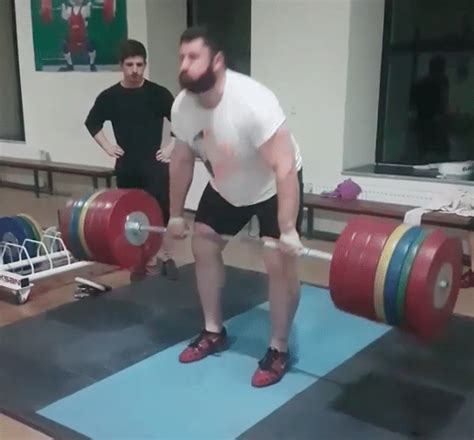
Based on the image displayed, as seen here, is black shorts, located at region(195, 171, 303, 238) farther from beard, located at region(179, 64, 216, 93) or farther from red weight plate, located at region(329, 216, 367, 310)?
beard, located at region(179, 64, 216, 93)

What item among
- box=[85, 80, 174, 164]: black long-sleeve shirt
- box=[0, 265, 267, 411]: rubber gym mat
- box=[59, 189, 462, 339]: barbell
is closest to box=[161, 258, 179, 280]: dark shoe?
box=[0, 265, 267, 411]: rubber gym mat

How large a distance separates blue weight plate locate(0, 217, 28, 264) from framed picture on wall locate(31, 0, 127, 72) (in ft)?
6.79

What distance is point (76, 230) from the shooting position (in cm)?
257

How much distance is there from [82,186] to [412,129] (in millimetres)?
2805

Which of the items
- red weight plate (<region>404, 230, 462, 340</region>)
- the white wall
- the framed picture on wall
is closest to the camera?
red weight plate (<region>404, 230, 462, 340</region>)

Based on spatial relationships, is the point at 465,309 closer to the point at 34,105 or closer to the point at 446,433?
the point at 446,433

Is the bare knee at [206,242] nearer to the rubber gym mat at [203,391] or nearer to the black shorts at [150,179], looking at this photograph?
the rubber gym mat at [203,391]

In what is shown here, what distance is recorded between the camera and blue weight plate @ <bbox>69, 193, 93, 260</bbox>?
2576 mm

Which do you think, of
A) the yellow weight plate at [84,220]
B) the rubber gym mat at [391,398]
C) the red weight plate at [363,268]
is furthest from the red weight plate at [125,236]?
the red weight plate at [363,268]

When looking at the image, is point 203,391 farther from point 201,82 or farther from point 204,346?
point 201,82

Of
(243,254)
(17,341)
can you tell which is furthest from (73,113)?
(17,341)

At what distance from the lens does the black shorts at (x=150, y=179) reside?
3.23 m

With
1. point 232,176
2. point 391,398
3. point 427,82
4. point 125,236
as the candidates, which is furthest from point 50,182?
point 391,398

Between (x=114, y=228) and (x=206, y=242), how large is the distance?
396mm
